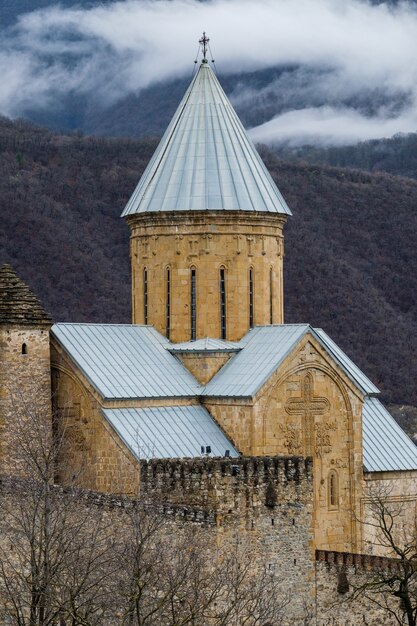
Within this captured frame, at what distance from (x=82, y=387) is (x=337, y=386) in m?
4.36

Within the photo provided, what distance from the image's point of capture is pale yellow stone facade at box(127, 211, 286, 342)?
30.1 metres

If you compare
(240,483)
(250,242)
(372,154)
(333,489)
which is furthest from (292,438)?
(372,154)

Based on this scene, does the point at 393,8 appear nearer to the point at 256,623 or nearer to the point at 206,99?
the point at 206,99

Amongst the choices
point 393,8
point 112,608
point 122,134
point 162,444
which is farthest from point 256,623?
point 393,8

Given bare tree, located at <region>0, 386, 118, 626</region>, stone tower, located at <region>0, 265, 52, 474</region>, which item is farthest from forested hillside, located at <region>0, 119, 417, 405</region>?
bare tree, located at <region>0, 386, 118, 626</region>

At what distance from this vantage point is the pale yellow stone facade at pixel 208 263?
3011 cm

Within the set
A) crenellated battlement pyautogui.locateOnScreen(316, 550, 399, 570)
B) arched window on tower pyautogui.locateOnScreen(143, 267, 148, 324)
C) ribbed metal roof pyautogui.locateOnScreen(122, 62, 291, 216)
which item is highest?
ribbed metal roof pyautogui.locateOnScreen(122, 62, 291, 216)

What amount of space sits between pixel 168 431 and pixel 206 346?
7.61ft

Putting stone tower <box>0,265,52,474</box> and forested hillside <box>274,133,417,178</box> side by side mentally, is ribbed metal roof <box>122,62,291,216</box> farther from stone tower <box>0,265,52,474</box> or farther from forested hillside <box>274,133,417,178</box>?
forested hillside <box>274,133,417,178</box>

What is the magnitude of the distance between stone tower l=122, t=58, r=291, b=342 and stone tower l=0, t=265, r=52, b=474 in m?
3.58

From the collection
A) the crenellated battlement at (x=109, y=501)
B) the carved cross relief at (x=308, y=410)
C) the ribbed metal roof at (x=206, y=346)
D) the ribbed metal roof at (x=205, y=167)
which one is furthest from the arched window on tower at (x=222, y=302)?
the crenellated battlement at (x=109, y=501)

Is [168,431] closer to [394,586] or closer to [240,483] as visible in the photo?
[240,483]

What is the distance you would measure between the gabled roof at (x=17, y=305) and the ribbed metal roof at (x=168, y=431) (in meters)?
1.85

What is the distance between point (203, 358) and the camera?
29703mm
